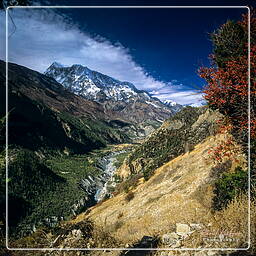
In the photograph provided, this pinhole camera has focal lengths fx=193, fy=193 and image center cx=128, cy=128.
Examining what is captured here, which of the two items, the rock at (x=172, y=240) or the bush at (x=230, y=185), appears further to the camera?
the bush at (x=230, y=185)

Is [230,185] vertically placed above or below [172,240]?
above

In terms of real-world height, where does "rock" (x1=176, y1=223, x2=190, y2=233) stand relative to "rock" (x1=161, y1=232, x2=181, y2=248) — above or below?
above

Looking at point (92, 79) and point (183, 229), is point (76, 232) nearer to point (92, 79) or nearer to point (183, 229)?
point (183, 229)

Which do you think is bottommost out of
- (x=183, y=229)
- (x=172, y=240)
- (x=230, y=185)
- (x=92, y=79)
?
(x=172, y=240)

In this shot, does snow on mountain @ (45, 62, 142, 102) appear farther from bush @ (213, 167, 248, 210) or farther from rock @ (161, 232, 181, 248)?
bush @ (213, 167, 248, 210)

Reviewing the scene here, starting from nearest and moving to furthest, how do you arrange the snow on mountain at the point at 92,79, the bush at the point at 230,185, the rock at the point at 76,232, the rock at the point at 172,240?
the rock at the point at 172,240, the rock at the point at 76,232, the snow on mountain at the point at 92,79, the bush at the point at 230,185

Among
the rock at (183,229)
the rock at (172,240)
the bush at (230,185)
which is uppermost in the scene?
the bush at (230,185)

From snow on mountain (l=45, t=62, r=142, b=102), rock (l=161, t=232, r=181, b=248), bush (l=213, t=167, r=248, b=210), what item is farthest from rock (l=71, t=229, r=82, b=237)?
bush (l=213, t=167, r=248, b=210)

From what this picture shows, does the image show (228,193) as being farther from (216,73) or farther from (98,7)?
(98,7)

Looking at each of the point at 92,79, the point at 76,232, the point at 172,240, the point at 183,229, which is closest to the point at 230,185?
the point at 183,229

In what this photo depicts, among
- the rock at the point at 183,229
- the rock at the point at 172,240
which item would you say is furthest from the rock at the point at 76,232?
the rock at the point at 183,229

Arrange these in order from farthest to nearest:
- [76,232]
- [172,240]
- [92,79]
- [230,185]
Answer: [230,185]
[92,79]
[76,232]
[172,240]

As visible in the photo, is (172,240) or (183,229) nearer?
(172,240)

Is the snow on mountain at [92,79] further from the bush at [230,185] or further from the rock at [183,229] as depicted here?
the bush at [230,185]
